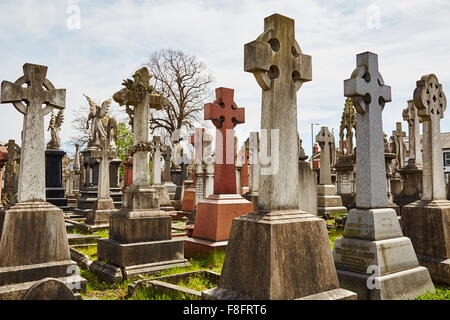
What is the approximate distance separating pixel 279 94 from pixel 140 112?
12.3ft

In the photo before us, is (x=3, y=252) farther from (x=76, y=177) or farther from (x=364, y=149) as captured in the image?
(x=76, y=177)

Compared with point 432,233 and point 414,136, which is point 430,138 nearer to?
point 432,233

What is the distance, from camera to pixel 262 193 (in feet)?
11.3

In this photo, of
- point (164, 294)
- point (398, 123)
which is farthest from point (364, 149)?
point (398, 123)

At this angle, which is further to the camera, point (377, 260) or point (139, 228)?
point (139, 228)

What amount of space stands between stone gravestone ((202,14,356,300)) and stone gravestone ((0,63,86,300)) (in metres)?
2.33

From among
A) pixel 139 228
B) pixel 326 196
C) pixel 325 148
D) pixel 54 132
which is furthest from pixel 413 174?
pixel 54 132

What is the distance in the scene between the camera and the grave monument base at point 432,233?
5.17 m

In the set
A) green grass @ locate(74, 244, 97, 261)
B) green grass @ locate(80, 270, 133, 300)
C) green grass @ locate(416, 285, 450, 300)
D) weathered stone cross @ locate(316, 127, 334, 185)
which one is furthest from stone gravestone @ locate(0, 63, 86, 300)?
weathered stone cross @ locate(316, 127, 334, 185)

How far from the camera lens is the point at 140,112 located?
21.7 feet

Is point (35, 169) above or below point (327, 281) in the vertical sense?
above

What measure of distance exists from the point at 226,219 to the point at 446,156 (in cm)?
4703

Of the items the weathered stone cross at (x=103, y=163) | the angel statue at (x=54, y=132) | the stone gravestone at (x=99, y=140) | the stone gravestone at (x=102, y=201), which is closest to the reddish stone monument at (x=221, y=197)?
the stone gravestone at (x=102, y=201)
